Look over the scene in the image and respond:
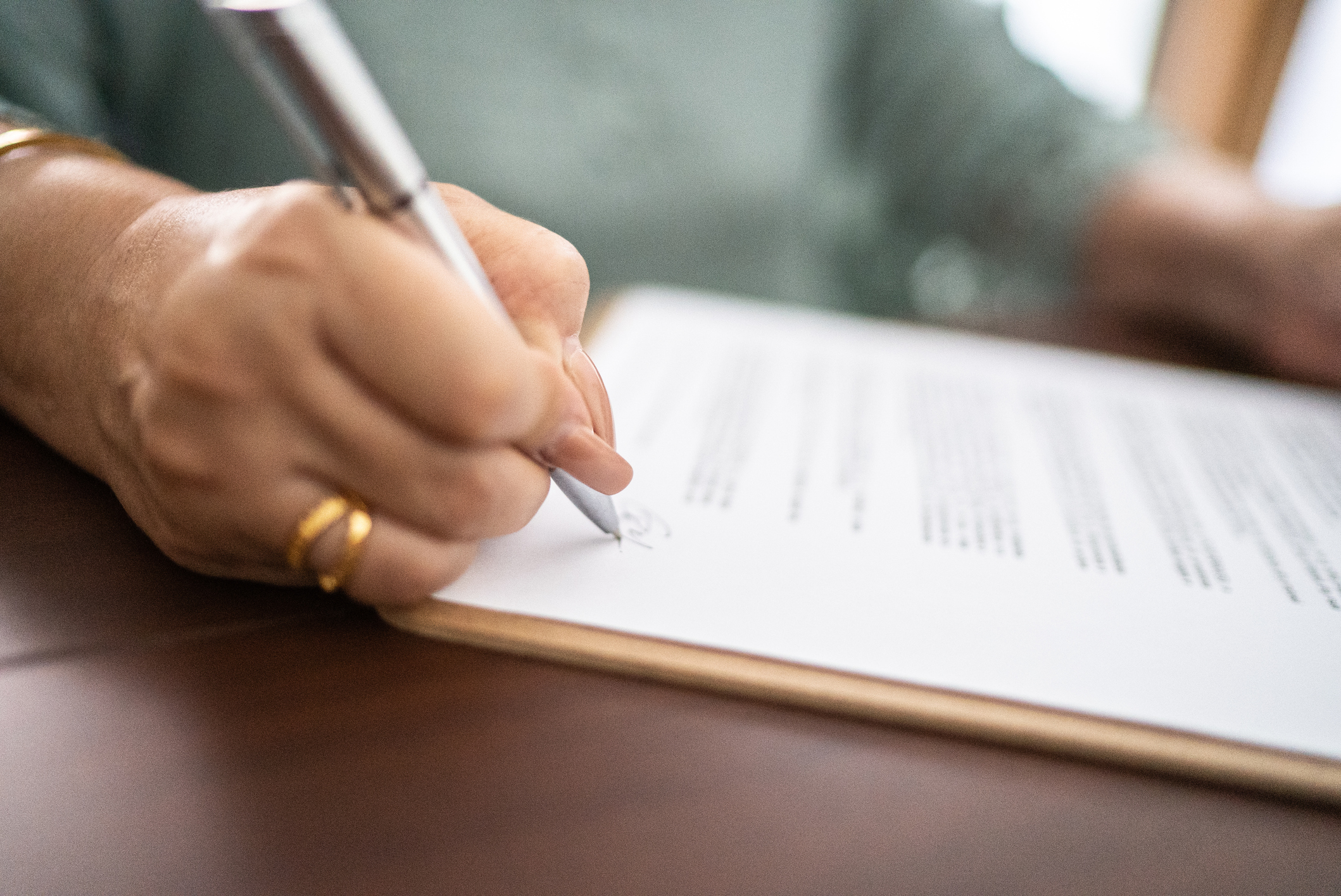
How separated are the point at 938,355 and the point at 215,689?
380 mm

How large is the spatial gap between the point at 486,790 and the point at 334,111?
0.50 feet

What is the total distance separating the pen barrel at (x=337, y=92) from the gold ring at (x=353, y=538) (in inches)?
2.9

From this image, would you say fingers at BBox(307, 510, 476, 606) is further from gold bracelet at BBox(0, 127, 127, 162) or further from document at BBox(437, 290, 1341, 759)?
gold bracelet at BBox(0, 127, 127, 162)

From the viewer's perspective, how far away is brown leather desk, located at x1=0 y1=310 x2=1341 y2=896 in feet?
0.54

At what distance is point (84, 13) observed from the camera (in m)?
0.41

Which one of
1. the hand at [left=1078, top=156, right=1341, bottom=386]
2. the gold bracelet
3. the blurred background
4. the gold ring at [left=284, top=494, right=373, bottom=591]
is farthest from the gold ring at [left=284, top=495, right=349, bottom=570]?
the blurred background

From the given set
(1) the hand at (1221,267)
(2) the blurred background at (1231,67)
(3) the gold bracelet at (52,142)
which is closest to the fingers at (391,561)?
(3) the gold bracelet at (52,142)

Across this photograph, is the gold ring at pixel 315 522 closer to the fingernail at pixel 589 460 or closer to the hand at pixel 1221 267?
the fingernail at pixel 589 460

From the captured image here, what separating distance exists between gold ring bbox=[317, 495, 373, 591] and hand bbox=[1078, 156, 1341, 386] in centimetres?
56

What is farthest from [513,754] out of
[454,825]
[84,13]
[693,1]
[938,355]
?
[693,1]

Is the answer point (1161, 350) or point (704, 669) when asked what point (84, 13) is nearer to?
point (704, 669)

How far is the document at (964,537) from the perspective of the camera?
21 cm

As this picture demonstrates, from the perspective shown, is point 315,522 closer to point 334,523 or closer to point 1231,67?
point 334,523

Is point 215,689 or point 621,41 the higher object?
point 621,41
